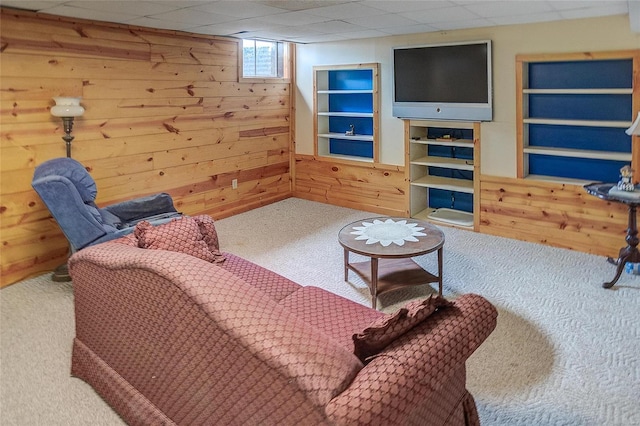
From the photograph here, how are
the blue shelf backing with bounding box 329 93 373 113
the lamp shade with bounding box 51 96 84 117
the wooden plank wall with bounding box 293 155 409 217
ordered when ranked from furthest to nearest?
1. the blue shelf backing with bounding box 329 93 373 113
2. the wooden plank wall with bounding box 293 155 409 217
3. the lamp shade with bounding box 51 96 84 117

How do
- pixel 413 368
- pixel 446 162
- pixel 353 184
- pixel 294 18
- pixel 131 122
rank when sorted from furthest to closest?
pixel 353 184, pixel 446 162, pixel 131 122, pixel 294 18, pixel 413 368

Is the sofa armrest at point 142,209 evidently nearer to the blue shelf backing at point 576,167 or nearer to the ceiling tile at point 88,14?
the ceiling tile at point 88,14

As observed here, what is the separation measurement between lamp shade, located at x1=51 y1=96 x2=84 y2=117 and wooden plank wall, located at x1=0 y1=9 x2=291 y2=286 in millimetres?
189

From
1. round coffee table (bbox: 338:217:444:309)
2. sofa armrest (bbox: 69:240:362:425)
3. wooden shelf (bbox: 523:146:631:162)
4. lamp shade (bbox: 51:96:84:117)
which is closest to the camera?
sofa armrest (bbox: 69:240:362:425)

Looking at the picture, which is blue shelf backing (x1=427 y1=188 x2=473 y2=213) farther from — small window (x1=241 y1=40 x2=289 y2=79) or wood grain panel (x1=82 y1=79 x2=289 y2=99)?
small window (x1=241 y1=40 x2=289 y2=79)

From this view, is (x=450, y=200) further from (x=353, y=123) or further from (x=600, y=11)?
(x=600, y=11)

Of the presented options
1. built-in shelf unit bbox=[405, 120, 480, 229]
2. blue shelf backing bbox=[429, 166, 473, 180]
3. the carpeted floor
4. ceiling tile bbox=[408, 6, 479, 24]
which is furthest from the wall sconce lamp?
blue shelf backing bbox=[429, 166, 473, 180]

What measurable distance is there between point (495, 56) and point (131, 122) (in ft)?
11.6

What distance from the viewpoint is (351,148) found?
6.32 m

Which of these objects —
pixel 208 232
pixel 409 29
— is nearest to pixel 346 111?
pixel 409 29

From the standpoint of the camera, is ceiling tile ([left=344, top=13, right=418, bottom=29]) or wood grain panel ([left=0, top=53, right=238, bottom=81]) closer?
wood grain panel ([left=0, top=53, right=238, bottom=81])

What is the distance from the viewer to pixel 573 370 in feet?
8.61

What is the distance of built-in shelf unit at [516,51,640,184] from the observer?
4.23 meters

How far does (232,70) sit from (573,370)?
4555 mm
